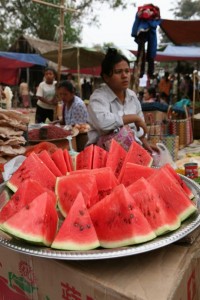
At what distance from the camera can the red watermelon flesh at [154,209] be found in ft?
3.95

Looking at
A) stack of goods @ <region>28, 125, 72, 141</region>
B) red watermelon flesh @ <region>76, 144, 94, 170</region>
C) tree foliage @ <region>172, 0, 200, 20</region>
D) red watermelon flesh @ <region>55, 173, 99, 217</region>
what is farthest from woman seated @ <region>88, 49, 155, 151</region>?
tree foliage @ <region>172, 0, 200, 20</region>

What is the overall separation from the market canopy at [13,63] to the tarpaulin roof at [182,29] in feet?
38.6

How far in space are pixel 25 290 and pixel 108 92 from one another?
2006 millimetres

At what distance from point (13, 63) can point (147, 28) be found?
1345cm

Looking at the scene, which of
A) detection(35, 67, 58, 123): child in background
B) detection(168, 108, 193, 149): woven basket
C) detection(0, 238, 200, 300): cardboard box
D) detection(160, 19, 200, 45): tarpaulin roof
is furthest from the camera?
detection(35, 67, 58, 123): child in background

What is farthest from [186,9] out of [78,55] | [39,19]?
[78,55]

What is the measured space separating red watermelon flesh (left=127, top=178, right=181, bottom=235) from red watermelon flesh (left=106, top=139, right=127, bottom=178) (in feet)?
1.52

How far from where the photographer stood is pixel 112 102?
2988 millimetres

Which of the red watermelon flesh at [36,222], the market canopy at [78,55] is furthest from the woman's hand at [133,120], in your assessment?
the market canopy at [78,55]

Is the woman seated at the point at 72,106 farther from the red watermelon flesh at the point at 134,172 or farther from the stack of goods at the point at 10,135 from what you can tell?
the red watermelon flesh at the point at 134,172

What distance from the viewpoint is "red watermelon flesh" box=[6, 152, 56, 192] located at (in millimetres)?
1648

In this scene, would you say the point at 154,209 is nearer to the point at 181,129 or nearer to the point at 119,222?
the point at 119,222

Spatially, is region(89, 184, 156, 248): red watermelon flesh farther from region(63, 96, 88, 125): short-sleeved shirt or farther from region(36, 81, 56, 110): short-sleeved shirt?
region(36, 81, 56, 110): short-sleeved shirt

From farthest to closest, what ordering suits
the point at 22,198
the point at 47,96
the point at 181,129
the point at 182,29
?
the point at 47,96 < the point at 181,129 < the point at 182,29 < the point at 22,198
